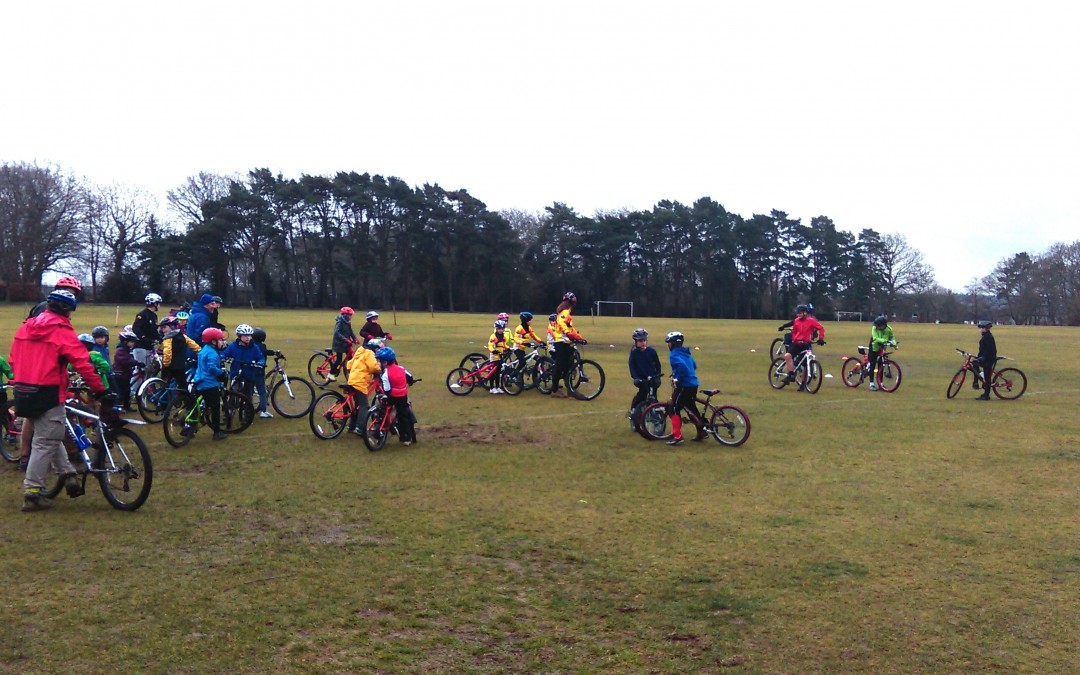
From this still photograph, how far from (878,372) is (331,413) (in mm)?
11385

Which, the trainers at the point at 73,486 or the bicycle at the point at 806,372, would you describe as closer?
the trainers at the point at 73,486

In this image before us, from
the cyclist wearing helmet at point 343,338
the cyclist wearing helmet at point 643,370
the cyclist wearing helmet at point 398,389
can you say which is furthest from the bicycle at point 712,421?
the cyclist wearing helmet at point 343,338

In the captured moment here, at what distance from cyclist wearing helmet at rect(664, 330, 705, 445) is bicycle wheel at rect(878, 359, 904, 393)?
8.00m

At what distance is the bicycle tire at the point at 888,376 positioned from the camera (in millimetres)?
16656

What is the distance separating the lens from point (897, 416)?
1308 centimetres

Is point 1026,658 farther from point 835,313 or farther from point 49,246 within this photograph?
point 835,313

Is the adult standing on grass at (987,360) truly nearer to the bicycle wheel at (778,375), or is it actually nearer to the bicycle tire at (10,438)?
the bicycle wheel at (778,375)

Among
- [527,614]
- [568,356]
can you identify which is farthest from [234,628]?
[568,356]

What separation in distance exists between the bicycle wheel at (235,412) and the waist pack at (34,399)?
13.1 ft

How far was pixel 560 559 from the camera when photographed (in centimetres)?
593

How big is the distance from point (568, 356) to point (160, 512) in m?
8.78

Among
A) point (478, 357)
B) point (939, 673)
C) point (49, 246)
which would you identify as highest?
point (49, 246)

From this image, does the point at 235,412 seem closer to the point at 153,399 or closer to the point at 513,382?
the point at 153,399

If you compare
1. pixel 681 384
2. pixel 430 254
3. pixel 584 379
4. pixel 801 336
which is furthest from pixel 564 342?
pixel 430 254
